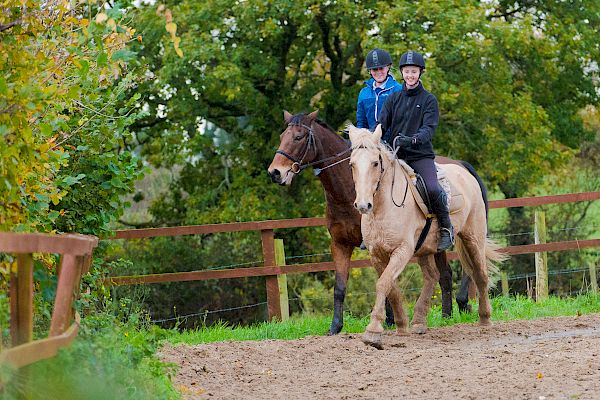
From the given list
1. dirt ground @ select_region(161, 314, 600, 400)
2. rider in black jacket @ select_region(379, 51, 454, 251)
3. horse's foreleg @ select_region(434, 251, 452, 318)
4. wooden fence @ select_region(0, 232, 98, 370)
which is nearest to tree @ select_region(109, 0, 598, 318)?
horse's foreleg @ select_region(434, 251, 452, 318)

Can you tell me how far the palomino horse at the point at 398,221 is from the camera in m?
9.21

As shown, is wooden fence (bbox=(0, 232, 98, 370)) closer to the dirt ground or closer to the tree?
the dirt ground

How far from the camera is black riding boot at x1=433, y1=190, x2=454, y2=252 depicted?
10102mm

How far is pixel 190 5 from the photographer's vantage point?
20141 mm

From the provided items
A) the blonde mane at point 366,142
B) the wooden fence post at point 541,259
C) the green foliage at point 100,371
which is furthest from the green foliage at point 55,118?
the wooden fence post at point 541,259

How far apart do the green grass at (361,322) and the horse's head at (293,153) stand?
5.51ft

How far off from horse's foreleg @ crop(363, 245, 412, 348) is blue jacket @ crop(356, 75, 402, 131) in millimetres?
1844

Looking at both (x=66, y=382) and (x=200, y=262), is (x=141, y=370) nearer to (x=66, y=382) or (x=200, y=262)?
(x=66, y=382)

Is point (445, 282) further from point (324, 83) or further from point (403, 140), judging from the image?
point (324, 83)

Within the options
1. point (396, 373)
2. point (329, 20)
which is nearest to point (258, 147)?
point (329, 20)

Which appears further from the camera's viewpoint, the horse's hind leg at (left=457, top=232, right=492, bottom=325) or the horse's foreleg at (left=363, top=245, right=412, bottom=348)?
the horse's hind leg at (left=457, top=232, right=492, bottom=325)

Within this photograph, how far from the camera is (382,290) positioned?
30.6ft

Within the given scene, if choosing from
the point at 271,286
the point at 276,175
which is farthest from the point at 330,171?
the point at 271,286

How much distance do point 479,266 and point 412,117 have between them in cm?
196
